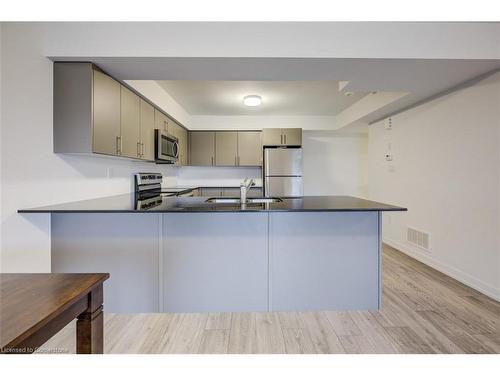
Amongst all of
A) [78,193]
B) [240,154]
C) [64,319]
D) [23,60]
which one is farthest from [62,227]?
[240,154]

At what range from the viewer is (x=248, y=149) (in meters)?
4.93

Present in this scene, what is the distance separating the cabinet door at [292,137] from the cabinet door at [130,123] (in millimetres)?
2758

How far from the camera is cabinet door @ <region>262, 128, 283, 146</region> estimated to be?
481 cm

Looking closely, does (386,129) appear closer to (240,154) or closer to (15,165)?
(240,154)

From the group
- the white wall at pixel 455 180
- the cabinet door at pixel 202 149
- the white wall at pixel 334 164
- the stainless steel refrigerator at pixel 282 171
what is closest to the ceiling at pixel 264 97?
the cabinet door at pixel 202 149

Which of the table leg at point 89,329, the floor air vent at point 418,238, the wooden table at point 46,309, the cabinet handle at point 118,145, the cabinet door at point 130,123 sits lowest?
the floor air vent at point 418,238

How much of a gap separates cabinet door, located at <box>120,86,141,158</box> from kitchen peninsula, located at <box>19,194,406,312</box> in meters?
0.76

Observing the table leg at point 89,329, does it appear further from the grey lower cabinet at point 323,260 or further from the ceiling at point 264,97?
the ceiling at point 264,97

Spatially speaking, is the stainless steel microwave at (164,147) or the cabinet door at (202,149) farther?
the cabinet door at (202,149)

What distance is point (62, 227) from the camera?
6.29 ft

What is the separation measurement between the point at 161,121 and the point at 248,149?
1881mm

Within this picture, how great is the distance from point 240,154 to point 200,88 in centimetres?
→ 167

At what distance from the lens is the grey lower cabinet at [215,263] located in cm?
197

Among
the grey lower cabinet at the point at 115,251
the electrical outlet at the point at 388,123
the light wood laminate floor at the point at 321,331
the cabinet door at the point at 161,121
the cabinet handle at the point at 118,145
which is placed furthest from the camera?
the electrical outlet at the point at 388,123
